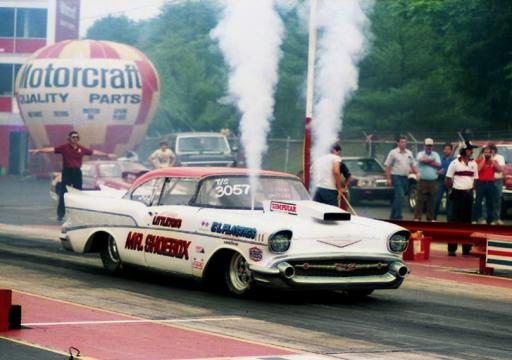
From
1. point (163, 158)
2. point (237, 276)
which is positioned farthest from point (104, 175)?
point (237, 276)

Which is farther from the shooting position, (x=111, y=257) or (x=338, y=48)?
(x=338, y=48)

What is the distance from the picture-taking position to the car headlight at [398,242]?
12.9 metres

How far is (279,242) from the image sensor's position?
12320 mm

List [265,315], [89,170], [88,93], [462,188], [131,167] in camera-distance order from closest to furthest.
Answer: [265,315], [462,188], [89,170], [131,167], [88,93]

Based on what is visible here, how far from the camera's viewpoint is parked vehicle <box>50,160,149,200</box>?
3018 centimetres

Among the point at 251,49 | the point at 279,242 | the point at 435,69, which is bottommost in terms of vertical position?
the point at 279,242

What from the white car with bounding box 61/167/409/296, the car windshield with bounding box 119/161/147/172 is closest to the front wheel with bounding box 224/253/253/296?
the white car with bounding box 61/167/409/296

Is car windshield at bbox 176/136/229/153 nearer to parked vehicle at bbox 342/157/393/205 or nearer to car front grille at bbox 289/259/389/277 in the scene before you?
parked vehicle at bbox 342/157/393/205

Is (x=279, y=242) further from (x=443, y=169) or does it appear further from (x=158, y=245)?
(x=443, y=169)

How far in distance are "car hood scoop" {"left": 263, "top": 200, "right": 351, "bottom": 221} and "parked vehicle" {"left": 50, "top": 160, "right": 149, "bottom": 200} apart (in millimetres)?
16828

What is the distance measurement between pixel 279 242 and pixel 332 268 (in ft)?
1.91

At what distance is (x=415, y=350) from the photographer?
32.9 ft

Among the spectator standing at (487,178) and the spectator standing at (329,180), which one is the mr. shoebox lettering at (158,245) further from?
the spectator standing at (487,178)

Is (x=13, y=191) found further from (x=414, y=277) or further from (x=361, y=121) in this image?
(x=414, y=277)
